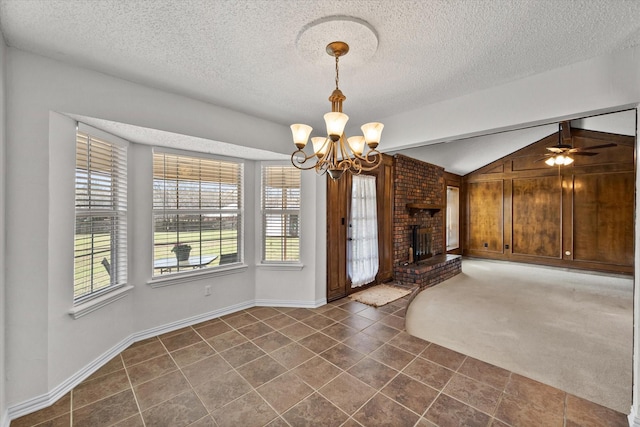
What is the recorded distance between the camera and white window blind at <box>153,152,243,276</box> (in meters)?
3.09

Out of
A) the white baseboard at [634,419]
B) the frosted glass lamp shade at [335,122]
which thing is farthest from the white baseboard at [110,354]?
the white baseboard at [634,419]

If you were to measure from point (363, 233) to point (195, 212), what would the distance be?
8.74 ft

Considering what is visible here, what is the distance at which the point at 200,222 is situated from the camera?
3.38m

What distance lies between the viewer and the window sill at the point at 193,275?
3039 mm

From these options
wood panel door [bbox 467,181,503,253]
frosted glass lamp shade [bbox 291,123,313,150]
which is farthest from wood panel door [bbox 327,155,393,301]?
wood panel door [bbox 467,181,503,253]

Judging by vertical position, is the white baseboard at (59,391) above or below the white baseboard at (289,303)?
below

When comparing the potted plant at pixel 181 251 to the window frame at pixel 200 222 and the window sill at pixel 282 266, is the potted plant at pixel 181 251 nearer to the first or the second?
the window frame at pixel 200 222

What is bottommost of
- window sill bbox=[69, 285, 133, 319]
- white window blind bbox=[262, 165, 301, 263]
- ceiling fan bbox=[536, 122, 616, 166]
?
window sill bbox=[69, 285, 133, 319]

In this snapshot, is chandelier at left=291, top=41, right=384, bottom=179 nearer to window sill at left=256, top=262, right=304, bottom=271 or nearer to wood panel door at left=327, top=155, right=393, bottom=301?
wood panel door at left=327, top=155, right=393, bottom=301

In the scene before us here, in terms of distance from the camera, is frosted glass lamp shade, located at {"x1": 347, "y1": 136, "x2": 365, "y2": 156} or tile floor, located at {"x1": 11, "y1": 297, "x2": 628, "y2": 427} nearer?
tile floor, located at {"x1": 11, "y1": 297, "x2": 628, "y2": 427}

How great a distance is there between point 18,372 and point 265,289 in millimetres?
2418

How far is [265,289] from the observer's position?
3.89 m

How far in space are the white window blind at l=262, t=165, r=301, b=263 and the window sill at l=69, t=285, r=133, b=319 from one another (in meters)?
1.67

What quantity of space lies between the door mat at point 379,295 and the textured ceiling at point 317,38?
2.92 meters
